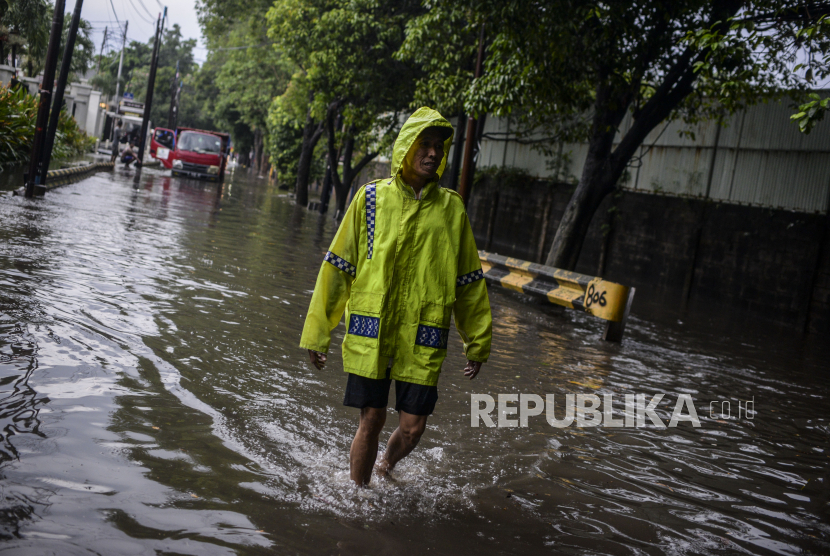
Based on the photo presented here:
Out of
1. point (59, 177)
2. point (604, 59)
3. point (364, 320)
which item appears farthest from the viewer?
point (59, 177)

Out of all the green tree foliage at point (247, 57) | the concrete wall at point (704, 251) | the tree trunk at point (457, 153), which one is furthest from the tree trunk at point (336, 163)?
the tree trunk at point (457, 153)

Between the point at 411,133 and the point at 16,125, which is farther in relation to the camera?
the point at 16,125

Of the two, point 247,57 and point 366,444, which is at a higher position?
point 247,57

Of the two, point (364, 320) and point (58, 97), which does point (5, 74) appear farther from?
point (364, 320)

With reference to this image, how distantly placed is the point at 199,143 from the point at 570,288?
1146 inches

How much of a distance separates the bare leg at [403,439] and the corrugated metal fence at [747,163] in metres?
13.2

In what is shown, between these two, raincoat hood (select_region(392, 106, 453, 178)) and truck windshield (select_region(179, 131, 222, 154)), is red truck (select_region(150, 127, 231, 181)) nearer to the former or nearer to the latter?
truck windshield (select_region(179, 131, 222, 154))

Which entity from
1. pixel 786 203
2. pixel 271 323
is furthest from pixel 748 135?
pixel 271 323

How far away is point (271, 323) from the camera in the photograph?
7.43 metres

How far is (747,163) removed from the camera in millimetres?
16875

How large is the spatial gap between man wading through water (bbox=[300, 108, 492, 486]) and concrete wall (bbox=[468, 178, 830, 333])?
11.6m

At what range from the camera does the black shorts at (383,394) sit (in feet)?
11.7

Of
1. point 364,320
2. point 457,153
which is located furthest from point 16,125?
point 364,320

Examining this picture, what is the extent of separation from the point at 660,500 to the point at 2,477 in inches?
131
